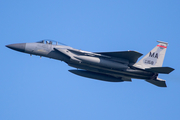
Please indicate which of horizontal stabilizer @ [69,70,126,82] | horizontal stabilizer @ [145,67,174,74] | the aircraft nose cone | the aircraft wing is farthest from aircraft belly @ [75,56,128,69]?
the aircraft nose cone

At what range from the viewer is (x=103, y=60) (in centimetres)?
1831

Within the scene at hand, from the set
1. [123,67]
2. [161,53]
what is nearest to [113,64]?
[123,67]

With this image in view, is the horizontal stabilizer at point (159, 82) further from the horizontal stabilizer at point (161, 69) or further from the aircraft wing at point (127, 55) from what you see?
the aircraft wing at point (127, 55)

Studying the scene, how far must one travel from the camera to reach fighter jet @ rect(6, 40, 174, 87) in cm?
1825

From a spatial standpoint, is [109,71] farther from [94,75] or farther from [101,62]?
[94,75]

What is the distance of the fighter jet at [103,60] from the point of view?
18.2m

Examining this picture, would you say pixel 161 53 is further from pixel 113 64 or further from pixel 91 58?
pixel 91 58

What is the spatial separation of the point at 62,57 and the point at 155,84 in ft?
27.4

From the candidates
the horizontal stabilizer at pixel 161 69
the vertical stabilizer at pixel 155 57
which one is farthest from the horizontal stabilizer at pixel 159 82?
the horizontal stabilizer at pixel 161 69

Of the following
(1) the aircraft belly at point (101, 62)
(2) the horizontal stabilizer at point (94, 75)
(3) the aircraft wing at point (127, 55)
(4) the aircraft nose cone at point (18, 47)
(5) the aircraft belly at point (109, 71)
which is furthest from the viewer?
(2) the horizontal stabilizer at point (94, 75)

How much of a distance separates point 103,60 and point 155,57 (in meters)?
4.86

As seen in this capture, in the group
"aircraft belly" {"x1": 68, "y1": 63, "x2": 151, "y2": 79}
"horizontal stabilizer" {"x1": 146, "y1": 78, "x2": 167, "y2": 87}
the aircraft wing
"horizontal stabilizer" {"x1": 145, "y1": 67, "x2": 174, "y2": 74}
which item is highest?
the aircraft wing

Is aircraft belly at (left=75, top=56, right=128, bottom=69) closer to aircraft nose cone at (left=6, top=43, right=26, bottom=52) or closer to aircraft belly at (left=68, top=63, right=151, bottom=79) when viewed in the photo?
aircraft belly at (left=68, top=63, right=151, bottom=79)

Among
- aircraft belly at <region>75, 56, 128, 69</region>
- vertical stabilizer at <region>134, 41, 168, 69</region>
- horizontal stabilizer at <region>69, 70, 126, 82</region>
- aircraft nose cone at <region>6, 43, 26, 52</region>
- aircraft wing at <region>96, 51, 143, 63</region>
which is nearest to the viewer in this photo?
aircraft belly at <region>75, 56, 128, 69</region>
